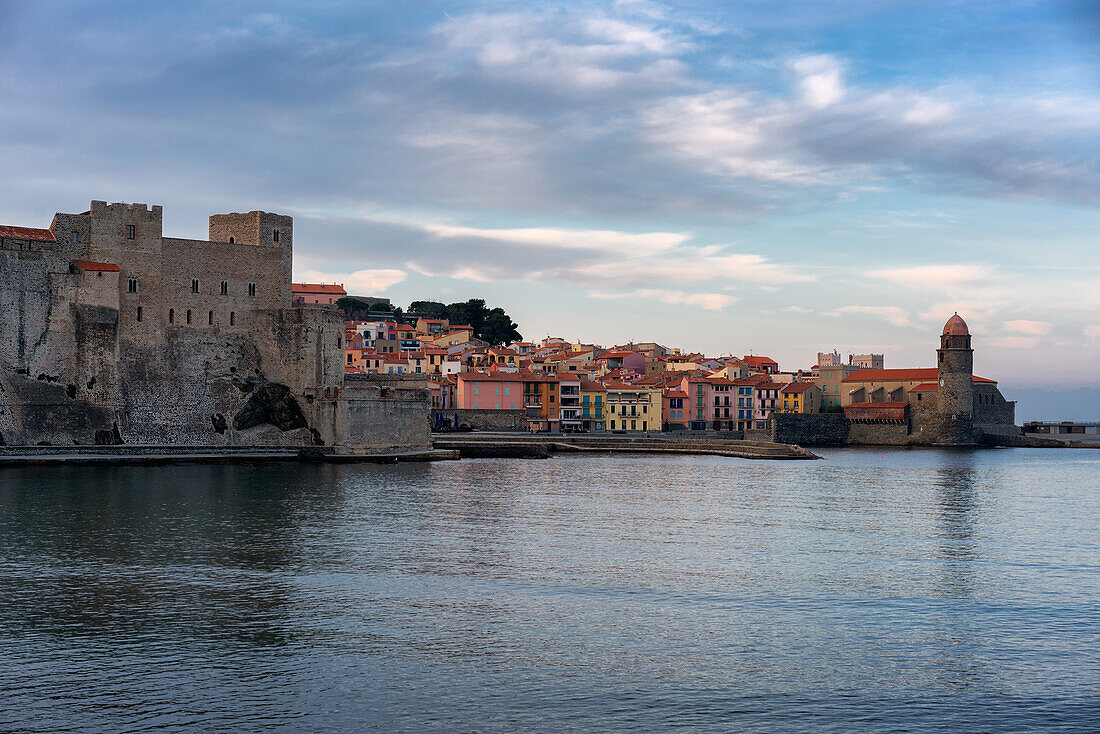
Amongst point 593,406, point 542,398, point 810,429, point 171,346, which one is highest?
point 171,346

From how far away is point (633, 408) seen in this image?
76.4 m

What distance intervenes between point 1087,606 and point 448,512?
1670 cm

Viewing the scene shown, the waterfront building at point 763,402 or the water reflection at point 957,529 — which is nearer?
the water reflection at point 957,529

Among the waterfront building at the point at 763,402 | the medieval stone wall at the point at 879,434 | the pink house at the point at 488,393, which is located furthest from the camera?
the waterfront building at the point at 763,402

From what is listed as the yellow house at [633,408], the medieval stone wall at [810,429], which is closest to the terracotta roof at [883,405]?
the medieval stone wall at [810,429]

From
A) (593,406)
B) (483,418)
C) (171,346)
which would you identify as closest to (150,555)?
(171,346)

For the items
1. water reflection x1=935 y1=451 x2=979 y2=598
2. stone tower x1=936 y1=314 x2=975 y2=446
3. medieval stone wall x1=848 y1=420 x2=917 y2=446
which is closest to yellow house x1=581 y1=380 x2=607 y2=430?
medieval stone wall x1=848 y1=420 x2=917 y2=446

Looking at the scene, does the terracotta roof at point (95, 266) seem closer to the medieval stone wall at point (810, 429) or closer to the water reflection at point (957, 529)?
the water reflection at point (957, 529)

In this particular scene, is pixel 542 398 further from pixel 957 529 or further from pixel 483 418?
pixel 957 529

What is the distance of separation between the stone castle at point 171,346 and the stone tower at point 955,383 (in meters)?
41.5

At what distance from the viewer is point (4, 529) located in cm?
2456

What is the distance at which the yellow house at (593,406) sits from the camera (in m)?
75.4

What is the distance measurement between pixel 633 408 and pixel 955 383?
22826mm

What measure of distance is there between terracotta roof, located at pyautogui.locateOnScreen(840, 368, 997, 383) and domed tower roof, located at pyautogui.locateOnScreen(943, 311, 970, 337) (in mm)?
4060
